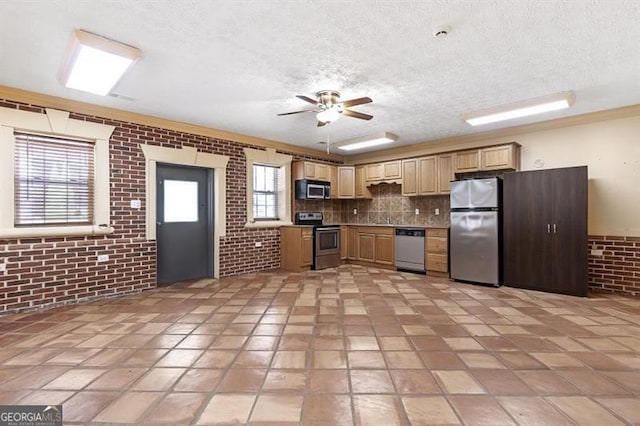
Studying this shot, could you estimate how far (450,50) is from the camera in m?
2.71

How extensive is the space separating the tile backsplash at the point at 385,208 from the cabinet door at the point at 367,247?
0.66 m

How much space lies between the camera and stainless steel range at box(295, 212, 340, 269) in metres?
6.12

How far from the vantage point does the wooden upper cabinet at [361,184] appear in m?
6.95

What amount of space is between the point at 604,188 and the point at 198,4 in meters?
5.46

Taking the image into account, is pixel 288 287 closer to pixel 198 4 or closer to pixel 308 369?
pixel 308 369

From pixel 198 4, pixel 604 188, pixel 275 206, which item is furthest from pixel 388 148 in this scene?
pixel 198 4

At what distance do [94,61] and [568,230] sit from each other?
576 centimetres

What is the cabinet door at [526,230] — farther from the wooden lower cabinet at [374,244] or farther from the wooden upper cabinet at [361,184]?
the wooden upper cabinet at [361,184]

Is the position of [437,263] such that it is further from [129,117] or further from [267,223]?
[129,117]

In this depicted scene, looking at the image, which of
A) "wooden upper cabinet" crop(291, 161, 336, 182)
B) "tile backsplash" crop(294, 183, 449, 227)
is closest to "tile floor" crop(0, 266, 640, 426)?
"tile backsplash" crop(294, 183, 449, 227)

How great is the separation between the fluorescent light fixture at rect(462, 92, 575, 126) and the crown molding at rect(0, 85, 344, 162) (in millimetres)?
3415

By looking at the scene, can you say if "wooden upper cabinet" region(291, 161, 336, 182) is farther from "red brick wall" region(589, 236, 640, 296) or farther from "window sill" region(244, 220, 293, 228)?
"red brick wall" region(589, 236, 640, 296)

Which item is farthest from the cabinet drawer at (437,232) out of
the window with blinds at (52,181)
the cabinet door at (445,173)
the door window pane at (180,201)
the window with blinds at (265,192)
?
the window with blinds at (52,181)

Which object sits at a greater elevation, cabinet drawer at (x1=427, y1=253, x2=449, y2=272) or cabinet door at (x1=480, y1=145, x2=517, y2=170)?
cabinet door at (x1=480, y1=145, x2=517, y2=170)
